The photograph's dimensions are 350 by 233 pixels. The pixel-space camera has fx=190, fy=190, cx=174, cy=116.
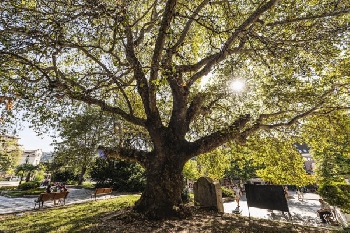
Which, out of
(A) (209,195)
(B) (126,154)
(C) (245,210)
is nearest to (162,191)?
(B) (126,154)

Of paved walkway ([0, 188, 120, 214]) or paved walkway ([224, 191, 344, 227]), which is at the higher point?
paved walkway ([0, 188, 120, 214])

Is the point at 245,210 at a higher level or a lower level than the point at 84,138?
lower

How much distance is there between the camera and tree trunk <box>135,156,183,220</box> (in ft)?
25.9

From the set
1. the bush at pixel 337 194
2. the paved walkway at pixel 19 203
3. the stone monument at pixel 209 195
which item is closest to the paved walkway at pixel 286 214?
the stone monument at pixel 209 195

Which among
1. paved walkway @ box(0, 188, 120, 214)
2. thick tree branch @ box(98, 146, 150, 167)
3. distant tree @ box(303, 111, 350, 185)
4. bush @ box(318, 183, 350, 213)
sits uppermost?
distant tree @ box(303, 111, 350, 185)

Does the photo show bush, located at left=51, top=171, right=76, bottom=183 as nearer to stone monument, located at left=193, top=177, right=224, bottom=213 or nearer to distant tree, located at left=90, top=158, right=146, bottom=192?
distant tree, located at left=90, top=158, right=146, bottom=192

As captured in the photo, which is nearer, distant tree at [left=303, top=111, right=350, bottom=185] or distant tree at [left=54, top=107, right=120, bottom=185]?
distant tree at [left=303, top=111, right=350, bottom=185]

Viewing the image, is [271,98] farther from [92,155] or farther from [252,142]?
[92,155]

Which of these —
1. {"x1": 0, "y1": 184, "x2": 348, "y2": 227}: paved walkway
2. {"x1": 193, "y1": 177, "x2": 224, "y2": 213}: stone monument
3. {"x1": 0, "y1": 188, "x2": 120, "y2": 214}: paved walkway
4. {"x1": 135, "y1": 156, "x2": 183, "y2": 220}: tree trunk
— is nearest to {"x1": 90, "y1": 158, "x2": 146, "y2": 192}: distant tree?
{"x1": 0, "y1": 184, "x2": 348, "y2": 227}: paved walkway

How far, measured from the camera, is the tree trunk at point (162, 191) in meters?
7.90

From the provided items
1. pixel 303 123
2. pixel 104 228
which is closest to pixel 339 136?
pixel 303 123

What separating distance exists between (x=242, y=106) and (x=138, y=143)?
319 inches

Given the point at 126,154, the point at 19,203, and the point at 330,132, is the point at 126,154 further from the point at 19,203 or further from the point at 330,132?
the point at 19,203

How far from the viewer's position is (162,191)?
323 inches
